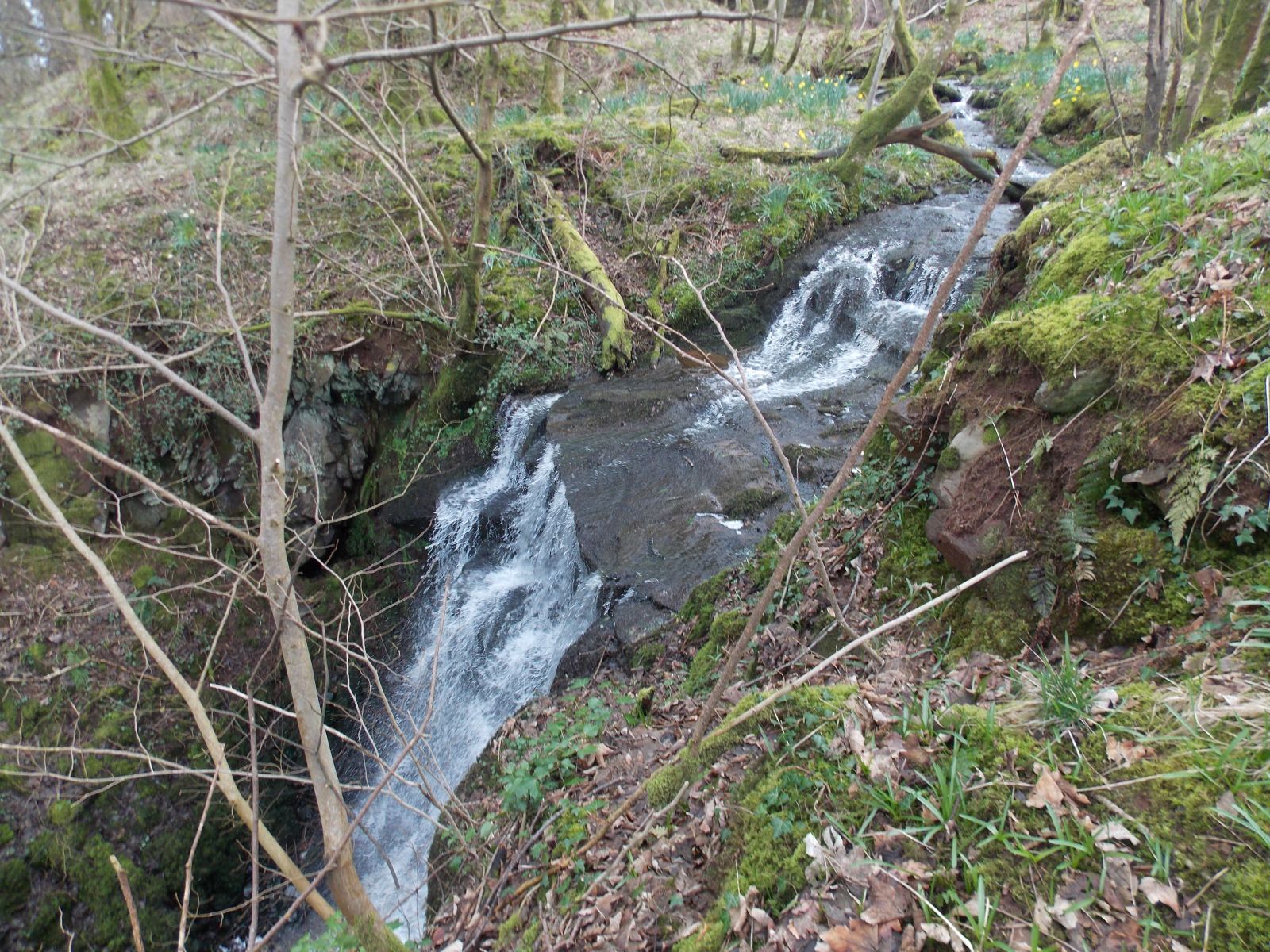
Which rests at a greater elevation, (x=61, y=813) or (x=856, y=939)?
(x=856, y=939)

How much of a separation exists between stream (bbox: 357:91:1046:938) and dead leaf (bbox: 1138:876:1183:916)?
351 cm

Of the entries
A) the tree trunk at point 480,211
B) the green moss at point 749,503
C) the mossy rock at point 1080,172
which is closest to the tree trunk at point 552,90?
the tree trunk at point 480,211

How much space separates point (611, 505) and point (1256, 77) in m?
5.92

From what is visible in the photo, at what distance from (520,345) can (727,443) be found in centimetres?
291

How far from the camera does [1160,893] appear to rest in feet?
4.72

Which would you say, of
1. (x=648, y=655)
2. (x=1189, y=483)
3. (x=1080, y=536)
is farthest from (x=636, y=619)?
(x=1189, y=483)

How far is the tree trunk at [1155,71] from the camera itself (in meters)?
5.27

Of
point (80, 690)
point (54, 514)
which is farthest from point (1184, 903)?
point (80, 690)

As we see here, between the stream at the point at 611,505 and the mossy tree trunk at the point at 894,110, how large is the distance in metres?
1.60

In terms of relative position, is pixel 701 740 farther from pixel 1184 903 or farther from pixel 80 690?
pixel 80 690

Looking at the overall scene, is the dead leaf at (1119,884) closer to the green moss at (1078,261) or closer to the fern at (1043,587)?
the fern at (1043,587)

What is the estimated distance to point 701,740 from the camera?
259cm

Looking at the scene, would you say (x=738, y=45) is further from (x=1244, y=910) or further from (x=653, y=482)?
(x=1244, y=910)

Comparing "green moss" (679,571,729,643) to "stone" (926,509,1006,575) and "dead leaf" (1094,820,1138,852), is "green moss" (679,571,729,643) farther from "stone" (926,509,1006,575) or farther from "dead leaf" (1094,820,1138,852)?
"dead leaf" (1094,820,1138,852)
